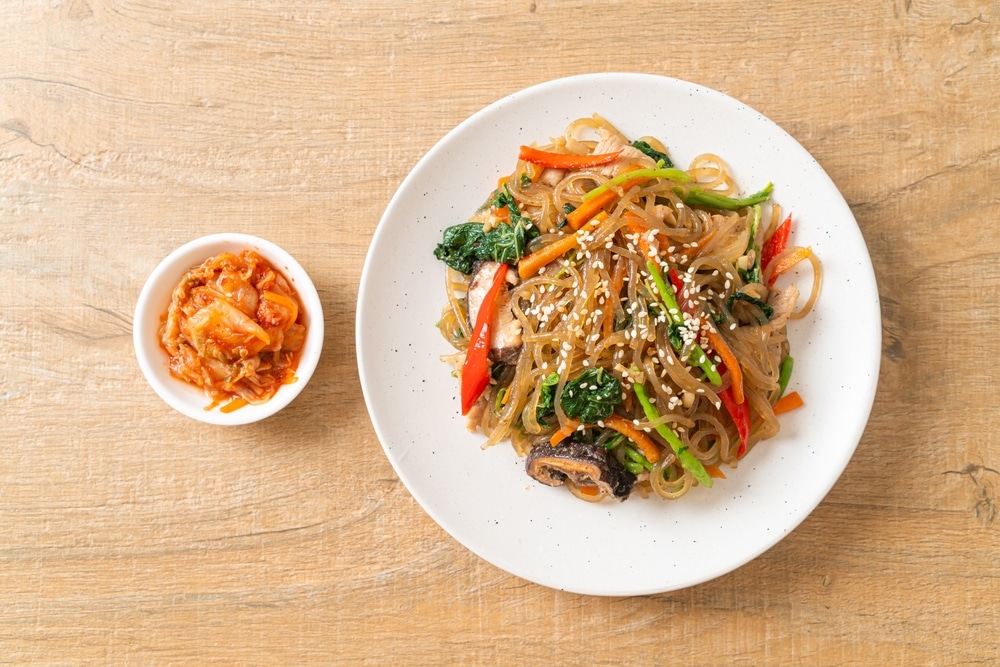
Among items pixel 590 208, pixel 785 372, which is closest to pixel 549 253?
pixel 590 208

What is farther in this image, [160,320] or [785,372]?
[160,320]

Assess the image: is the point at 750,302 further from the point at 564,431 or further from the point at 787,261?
the point at 564,431

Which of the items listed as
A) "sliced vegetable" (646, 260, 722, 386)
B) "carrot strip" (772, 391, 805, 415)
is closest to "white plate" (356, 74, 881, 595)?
"carrot strip" (772, 391, 805, 415)

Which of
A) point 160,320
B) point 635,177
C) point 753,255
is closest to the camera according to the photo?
point 635,177

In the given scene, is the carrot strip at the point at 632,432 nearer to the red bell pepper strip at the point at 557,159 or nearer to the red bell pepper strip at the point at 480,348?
the red bell pepper strip at the point at 480,348

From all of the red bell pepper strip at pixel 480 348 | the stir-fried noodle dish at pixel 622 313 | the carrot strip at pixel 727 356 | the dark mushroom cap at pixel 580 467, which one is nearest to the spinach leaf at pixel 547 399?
the stir-fried noodle dish at pixel 622 313

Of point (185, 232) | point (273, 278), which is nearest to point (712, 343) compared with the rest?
point (273, 278)

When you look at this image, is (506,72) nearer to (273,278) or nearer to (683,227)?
(683,227)
